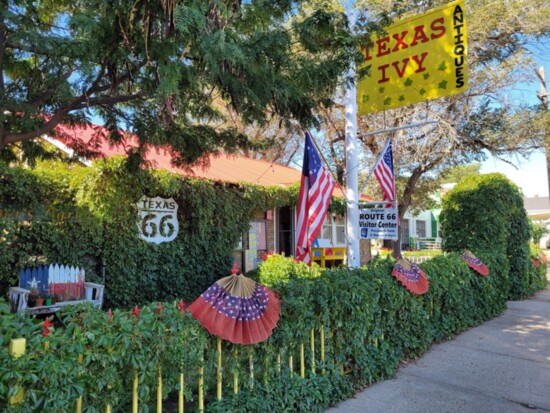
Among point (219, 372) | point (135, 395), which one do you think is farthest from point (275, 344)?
point (135, 395)

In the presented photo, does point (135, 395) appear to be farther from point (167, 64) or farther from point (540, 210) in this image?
point (540, 210)

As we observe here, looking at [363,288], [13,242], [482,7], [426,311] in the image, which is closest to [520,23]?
[482,7]

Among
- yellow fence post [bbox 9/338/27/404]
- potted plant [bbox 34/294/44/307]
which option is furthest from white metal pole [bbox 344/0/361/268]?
yellow fence post [bbox 9/338/27/404]

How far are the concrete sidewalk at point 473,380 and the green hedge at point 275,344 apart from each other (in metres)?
0.21

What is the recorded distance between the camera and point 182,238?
32.6 ft

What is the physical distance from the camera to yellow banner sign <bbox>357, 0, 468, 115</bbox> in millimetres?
5895

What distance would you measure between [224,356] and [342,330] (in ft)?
5.24

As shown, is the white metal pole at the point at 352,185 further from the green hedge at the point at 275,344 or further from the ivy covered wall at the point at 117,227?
the ivy covered wall at the point at 117,227

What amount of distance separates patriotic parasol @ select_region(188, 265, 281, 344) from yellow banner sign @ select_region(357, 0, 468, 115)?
392 cm

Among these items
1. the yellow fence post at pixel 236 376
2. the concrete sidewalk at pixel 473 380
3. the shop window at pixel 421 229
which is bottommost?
the concrete sidewalk at pixel 473 380

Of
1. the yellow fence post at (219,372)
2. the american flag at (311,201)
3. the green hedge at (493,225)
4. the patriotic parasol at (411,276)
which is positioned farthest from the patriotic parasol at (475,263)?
the yellow fence post at (219,372)

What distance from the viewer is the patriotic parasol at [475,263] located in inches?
316

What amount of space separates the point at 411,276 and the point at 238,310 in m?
3.24

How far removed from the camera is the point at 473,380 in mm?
4859
